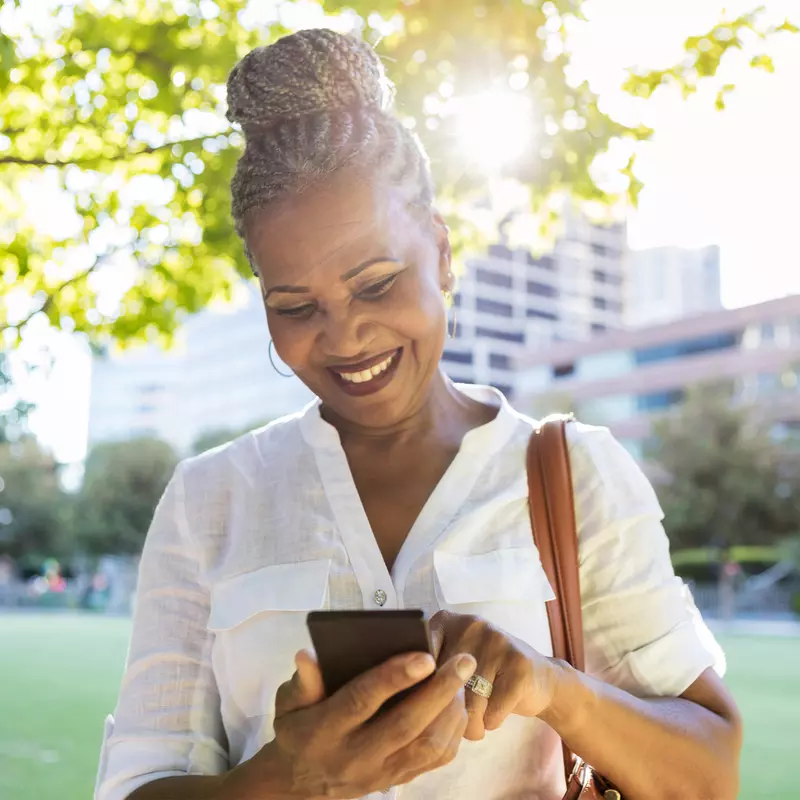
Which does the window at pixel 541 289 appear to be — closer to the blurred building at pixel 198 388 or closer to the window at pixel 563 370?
the window at pixel 563 370

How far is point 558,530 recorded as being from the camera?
69.5 inches

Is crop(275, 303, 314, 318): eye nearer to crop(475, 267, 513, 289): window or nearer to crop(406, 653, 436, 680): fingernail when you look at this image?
crop(406, 653, 436, 680): fingernail

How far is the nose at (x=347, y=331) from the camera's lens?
1.77 meters

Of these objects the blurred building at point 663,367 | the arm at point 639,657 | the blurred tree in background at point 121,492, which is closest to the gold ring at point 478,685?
the arm at point 639,657

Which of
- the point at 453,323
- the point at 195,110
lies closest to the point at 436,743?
the point at 453,323

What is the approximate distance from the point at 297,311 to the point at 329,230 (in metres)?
0.16

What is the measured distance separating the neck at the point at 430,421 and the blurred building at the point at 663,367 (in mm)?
37369

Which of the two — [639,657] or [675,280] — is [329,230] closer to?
[639,657]

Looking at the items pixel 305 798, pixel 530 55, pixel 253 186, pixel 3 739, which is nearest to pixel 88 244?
pixel 530 55

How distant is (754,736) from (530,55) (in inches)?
338

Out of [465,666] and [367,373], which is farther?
[367,373]

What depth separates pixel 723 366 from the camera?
44750 mm

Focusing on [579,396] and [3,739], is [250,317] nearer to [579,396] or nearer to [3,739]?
[579,396]

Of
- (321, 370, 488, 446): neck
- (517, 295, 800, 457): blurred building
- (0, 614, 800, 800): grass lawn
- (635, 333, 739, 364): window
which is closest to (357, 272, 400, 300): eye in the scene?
(321, 370, 488, 446): neck
